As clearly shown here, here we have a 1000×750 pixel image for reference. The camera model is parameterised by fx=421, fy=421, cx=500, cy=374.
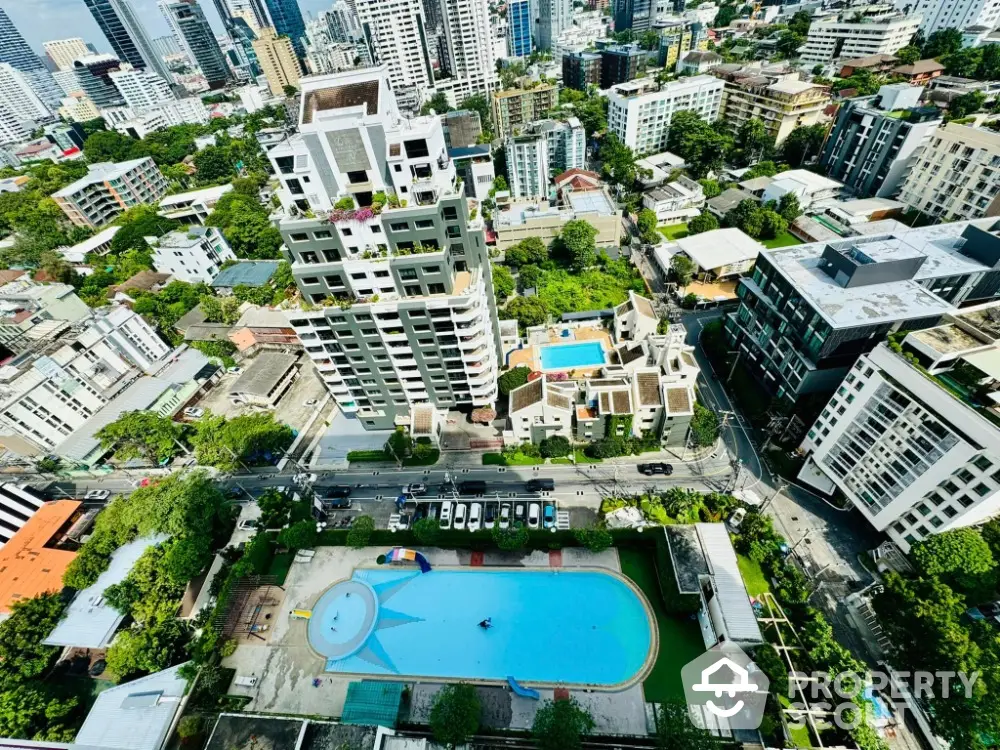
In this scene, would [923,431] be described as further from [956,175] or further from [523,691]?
[956,175]

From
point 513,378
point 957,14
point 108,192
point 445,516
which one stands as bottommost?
point 445,516

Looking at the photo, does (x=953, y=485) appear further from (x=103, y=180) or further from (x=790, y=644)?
(x=103, y=180)

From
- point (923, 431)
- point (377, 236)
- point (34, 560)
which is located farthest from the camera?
point (34, 560)

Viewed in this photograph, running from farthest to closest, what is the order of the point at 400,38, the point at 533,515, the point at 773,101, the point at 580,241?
the point at 400,38
the point at 773,101
the point at 580,241
the point at 533,515

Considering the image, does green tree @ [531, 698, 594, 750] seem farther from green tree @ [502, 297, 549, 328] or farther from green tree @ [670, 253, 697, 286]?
green tree @ [670, 253, 697, 286]

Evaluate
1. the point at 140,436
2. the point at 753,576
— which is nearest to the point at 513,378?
the point at 753,576

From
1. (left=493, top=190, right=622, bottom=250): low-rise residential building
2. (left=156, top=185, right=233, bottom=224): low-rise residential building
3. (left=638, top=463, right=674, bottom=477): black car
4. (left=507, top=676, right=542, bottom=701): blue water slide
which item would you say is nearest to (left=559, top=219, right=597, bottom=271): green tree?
(left=493, top=190, right=622, bottom=250): low-rise residential building

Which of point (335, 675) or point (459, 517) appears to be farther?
point (459, 517)
